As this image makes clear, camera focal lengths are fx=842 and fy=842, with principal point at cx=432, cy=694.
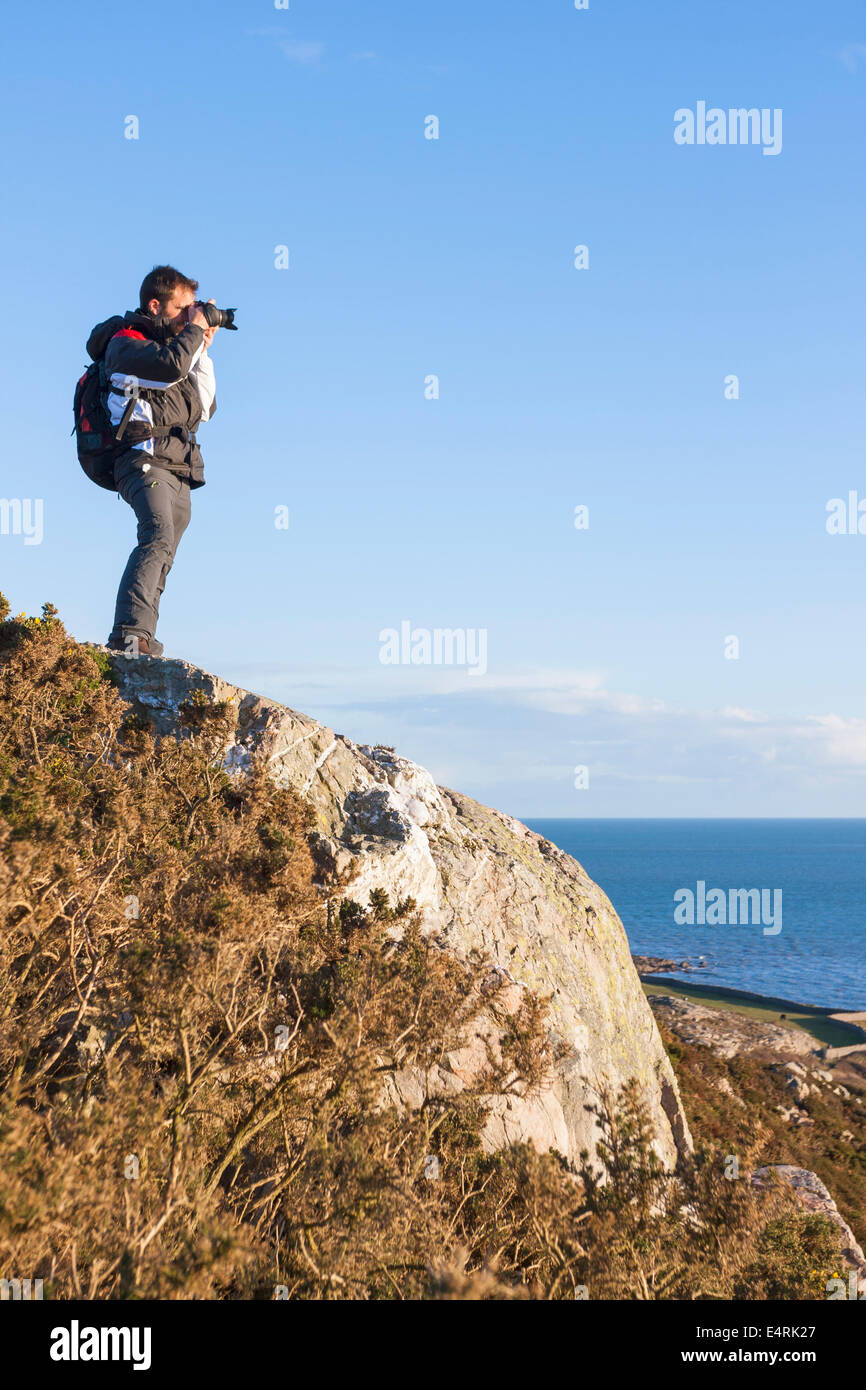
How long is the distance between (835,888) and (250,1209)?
195m

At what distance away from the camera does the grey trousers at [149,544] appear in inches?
424

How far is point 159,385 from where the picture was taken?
9.77 meters

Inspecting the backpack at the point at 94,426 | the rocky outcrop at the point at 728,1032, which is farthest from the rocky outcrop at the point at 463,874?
the rocky outcrop at the point at 728,1032

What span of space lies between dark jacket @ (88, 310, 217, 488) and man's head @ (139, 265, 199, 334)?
205mm

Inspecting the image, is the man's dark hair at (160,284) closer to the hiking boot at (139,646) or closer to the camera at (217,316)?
the camera at (217,316)

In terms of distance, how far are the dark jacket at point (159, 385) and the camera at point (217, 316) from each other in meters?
0.25

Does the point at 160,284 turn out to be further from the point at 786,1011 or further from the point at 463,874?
the point at 786,1011

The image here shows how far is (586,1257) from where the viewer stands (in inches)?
203

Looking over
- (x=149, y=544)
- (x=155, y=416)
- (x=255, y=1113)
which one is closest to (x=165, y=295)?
(x=155, y=416)

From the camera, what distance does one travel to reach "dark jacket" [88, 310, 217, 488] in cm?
942

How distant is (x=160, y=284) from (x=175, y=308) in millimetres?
316
